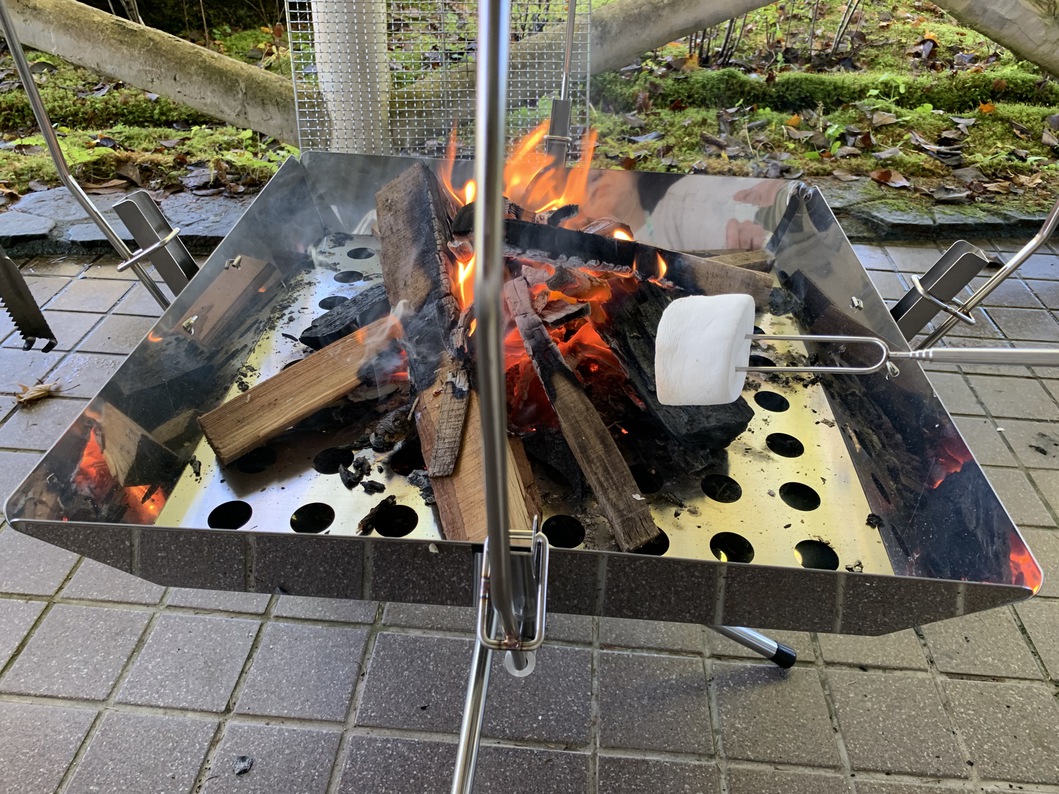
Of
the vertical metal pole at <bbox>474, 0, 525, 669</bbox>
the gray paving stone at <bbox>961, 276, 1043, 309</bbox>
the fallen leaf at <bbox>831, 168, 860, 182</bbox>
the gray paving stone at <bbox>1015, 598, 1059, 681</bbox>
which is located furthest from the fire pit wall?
the fallen leaf at <bbox>831, 168, 860, 182</bbox>

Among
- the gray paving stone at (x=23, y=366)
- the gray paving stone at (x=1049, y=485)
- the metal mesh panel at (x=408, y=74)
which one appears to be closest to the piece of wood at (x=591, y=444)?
the metal mesh panel at (x=408, y=74)

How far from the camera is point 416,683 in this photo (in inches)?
61.1

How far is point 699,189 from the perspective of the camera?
188cm

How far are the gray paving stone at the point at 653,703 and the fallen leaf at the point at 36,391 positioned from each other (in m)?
1.88

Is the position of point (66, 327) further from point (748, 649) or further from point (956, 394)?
point (956, 394)

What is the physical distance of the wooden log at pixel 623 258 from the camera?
158 centimetres

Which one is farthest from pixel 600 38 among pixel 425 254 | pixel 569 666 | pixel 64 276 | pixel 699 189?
pixel 569 666

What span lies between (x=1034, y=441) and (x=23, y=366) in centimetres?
321

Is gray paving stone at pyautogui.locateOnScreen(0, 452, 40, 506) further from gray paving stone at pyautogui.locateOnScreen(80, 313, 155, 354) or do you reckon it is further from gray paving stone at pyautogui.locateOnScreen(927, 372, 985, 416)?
gray paving stone at pyautogui.locateOnScreen(927, 372, 985, 416)

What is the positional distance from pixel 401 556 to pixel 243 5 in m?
4.87

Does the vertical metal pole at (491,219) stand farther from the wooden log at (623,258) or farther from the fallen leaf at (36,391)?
the fallen leaf at (36,391)

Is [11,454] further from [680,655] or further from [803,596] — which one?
[803,596]

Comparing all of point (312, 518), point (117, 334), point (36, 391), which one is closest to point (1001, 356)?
point (312, 518)

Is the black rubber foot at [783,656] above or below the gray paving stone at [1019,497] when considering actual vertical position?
below
